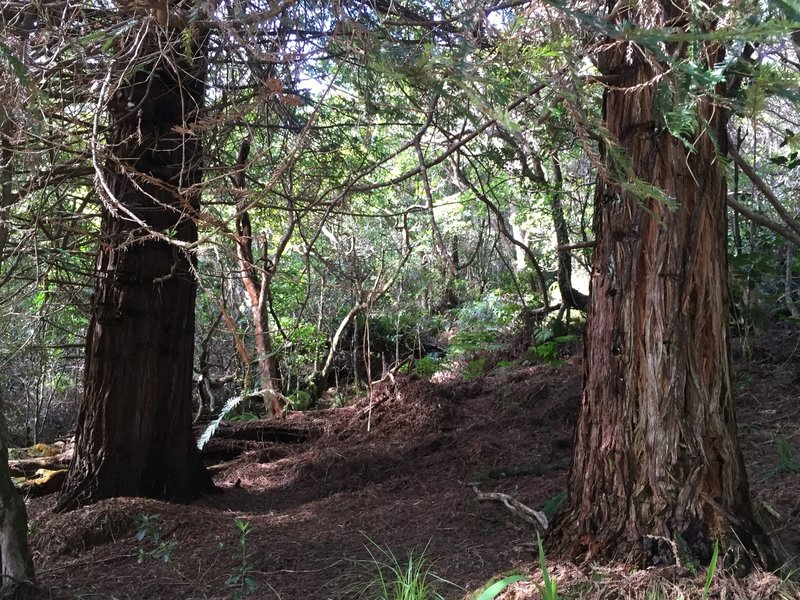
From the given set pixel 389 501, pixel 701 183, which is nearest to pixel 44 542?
pixel 389 501

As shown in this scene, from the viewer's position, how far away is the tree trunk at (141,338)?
16.4 feet

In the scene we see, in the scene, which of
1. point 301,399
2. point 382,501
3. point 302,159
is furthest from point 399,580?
point 301,399

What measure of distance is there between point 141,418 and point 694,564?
4.03 m

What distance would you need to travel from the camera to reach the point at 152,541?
4.29m

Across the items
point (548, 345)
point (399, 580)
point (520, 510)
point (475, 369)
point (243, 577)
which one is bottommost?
point (243, 577)

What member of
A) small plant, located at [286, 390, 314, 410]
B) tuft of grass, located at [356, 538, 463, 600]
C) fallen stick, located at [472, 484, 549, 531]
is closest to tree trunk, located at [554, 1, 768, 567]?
fallen stick, located at [472, 484, 549, 531]

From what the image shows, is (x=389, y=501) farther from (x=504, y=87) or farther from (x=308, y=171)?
(x=504, y=87)

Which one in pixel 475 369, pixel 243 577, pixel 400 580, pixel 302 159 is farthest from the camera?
pixel 475 369

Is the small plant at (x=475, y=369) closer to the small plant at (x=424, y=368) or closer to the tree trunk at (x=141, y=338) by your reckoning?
the small plant at (x=424, y=368)

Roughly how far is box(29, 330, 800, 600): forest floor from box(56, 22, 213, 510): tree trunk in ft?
1.24

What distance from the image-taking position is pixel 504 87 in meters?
2.16

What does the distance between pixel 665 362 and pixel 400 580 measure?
5.10ft

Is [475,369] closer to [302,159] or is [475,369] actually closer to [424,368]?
[424,368]

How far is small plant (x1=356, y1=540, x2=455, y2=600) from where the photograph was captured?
2924mm
